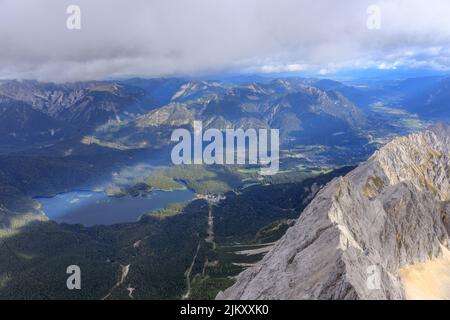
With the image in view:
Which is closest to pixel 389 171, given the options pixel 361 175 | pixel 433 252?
pixel 361 175

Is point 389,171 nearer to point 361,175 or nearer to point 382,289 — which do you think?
point 361,175
